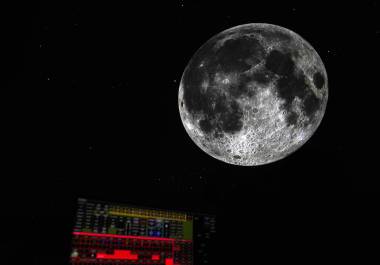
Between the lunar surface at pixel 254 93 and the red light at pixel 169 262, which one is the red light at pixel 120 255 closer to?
the red light at pixel 169 262

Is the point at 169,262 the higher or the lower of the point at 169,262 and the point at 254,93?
the lower

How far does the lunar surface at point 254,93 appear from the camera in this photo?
1569mm

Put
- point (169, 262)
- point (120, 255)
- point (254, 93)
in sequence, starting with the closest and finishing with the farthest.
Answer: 1. point (254, 93)
2. point (120, 255)
3. point (169, 262)

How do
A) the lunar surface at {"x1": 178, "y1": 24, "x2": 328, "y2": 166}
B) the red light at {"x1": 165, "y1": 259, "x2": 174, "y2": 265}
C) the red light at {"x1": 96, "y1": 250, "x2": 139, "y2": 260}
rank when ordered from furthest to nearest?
1. the red light at {"x1": 165, "y1": 259, "x2": 174, "y2": 265}
2. the red light at {"x1": 96, "y1": 250, "x2": 139, "y2": 260}
3. the lunar surface at {"x1": 178, "y1": 24, "x2": 328, "y2": 166}

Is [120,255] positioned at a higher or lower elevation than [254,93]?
lower

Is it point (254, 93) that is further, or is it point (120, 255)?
point (120, 255)

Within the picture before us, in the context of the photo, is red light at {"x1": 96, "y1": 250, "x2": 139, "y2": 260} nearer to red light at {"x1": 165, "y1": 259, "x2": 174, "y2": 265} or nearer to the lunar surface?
red light at {"x1": 165, "y1": 259, "x2": 174, "y2": 265}

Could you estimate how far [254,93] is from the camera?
1.56m

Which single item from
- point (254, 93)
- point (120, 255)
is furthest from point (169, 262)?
point (254, 93)

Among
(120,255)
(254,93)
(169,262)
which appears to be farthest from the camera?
(169,262)

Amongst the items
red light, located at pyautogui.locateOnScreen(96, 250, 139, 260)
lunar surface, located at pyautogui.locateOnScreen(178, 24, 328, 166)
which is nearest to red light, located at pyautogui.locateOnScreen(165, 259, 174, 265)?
red light, located at pyautogui.locateOnScreen(96, 250, 139, 260)

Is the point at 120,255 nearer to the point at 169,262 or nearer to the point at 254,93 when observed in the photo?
the point at 169,262

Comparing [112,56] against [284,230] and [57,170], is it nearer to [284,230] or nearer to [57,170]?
[57,170]

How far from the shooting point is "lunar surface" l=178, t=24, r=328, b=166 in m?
1.57
